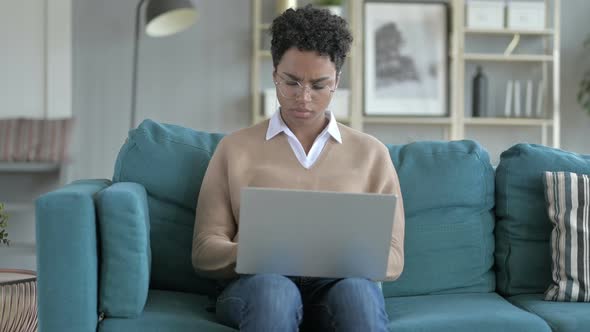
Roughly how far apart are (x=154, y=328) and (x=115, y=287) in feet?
0.44

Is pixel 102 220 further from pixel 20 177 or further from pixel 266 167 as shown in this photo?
pixel 20 177

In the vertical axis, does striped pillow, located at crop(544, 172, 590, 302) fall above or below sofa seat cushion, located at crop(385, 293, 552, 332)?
above

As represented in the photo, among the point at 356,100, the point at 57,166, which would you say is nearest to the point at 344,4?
the point at 356,100

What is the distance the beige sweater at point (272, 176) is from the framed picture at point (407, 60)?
10.5 feet

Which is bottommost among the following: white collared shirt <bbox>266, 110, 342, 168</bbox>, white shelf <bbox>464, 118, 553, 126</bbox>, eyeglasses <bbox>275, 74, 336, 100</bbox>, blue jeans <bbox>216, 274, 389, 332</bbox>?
blue jeans <bbox>216, 274, 389, 332</bbox>

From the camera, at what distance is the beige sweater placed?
2074 millimetres

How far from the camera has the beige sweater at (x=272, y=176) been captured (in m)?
2.07

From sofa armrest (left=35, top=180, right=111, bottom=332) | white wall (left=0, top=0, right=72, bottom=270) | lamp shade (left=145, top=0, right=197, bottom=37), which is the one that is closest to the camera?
sofa armrest (left=35, top=180, right=111, bottom=332)

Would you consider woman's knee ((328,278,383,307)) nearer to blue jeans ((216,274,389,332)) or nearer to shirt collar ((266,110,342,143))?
blue jeans ((216,274,389,332))

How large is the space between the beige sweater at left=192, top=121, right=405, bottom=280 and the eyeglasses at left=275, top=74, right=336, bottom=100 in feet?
0.43

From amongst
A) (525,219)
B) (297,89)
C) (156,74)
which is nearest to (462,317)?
(525,219)

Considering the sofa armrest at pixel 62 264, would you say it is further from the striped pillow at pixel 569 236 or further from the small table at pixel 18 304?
the striped pillow at pixel 569 236

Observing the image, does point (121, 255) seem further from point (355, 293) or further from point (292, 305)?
point (355, 293)

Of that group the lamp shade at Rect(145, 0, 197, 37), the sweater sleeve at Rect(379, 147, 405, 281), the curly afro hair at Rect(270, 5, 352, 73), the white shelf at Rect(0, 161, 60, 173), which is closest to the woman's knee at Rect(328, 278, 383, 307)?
the sweater sleeve at Rect(379, 147, 405, 281)
